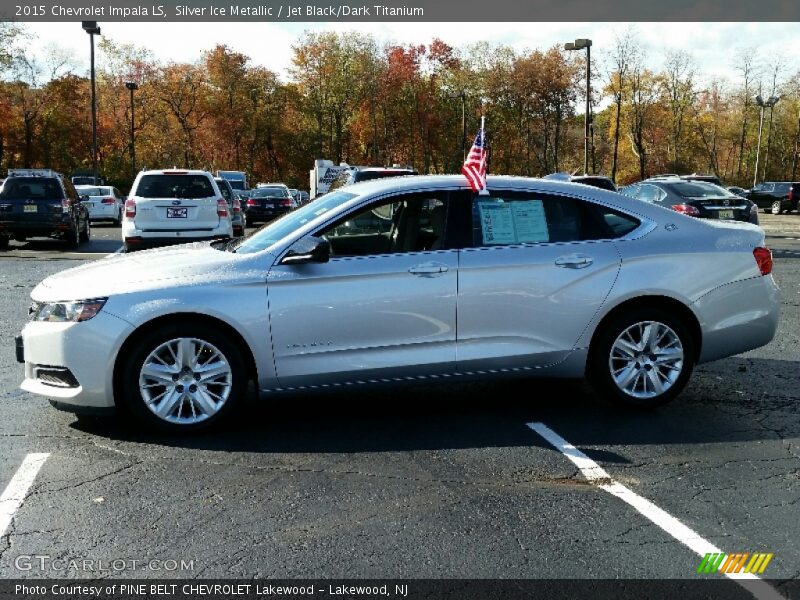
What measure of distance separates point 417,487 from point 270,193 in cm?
2989

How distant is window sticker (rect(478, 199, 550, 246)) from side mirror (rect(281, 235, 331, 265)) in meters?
1.08

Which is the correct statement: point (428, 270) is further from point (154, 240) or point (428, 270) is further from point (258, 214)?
point (258, 214)

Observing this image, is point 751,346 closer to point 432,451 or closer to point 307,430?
point 432,451

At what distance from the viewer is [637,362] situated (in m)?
6.15

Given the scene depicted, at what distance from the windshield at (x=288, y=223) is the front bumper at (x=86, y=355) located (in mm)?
1024

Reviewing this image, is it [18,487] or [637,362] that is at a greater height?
[637,362]

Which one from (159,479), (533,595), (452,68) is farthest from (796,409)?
(452,68)

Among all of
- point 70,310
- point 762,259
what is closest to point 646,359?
point 762,259

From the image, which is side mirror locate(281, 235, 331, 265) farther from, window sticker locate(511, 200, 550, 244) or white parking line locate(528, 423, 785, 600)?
white parking line locate(528, 423, 785, 600)

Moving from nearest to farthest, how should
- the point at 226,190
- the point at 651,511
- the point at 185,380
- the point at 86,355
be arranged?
the point at 651,511 → the point at 86,355 → the point at 185,380 → the point at 226,190

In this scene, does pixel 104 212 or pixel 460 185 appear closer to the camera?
pixel 460 185

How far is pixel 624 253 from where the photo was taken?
609cm

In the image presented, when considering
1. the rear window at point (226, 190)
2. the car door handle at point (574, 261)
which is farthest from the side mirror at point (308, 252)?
the rear window at point (226, 190)

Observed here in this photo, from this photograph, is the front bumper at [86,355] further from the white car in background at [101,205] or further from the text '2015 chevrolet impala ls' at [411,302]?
the white car in background at [101,205]
